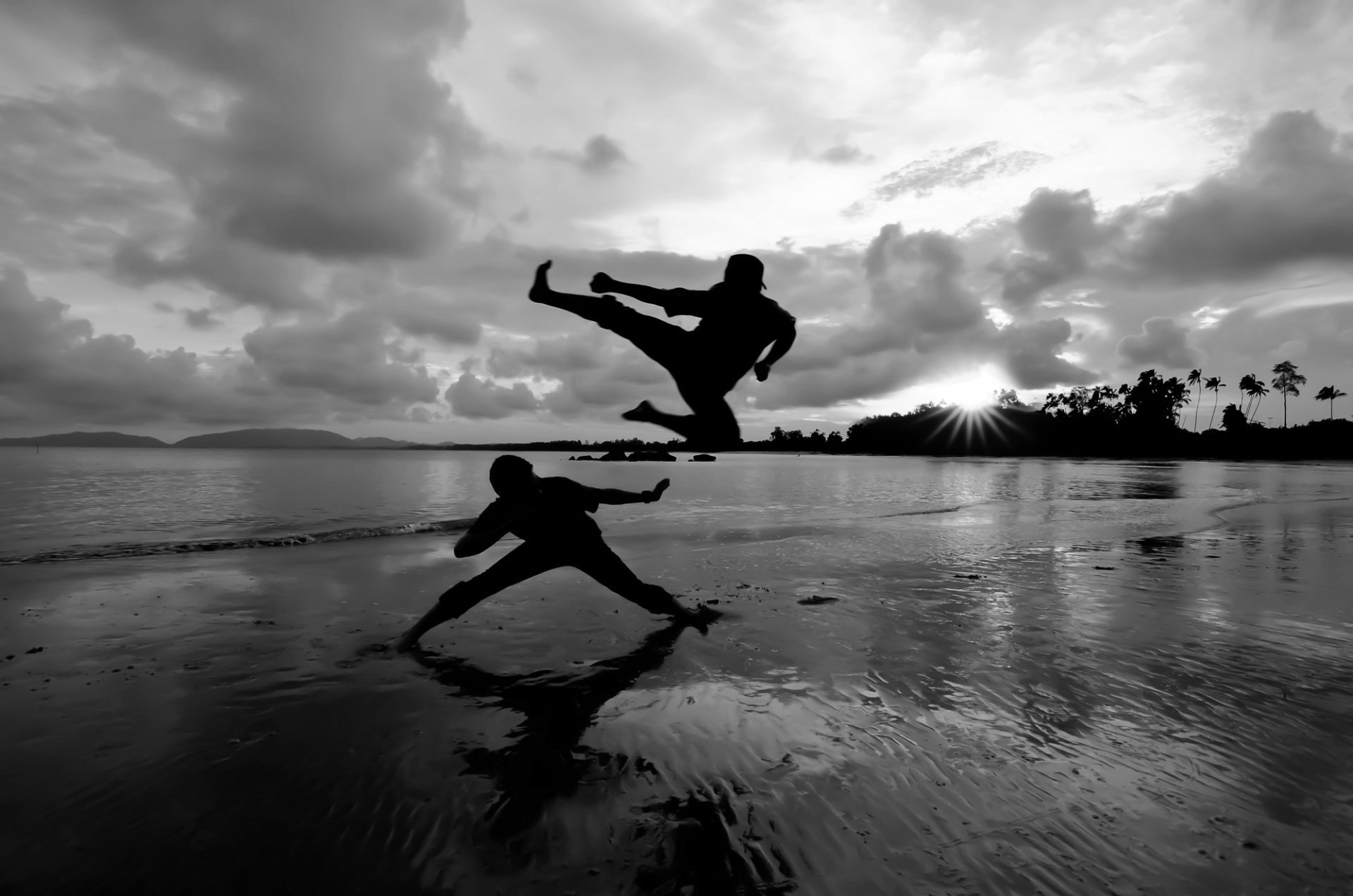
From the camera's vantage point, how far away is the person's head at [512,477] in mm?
6961

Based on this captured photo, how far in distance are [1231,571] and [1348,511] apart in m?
18.7

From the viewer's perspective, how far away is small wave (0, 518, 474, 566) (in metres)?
15.0

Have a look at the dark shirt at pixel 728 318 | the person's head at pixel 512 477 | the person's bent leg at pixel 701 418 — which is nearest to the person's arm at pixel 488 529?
the person's head at pixel 512 477

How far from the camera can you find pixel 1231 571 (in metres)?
12.4

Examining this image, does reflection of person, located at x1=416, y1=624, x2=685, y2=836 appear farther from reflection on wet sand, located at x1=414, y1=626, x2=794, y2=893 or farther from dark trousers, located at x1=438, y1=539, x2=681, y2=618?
dark trousers, located at x1=438, y1=539, x2=681, y2=618

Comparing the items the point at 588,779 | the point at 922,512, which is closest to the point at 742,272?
the point at 588,779

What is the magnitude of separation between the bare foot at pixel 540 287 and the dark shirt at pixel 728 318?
1009 mm

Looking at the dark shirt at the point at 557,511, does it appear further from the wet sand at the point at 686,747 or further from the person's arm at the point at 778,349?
the person's arm at the point at 778,349

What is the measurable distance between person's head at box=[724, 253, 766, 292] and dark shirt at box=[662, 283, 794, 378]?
2.2 inches

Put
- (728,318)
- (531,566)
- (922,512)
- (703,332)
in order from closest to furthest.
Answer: (728,318)
(703,332)
(531,566)
(922,512)

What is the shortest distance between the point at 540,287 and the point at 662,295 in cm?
105

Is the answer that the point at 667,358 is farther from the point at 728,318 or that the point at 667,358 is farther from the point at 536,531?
the point at 536,531

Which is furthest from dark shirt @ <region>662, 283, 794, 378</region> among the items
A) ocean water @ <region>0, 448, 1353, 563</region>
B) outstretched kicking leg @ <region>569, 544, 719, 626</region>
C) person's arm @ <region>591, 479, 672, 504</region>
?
ocean water @ <region>0, 448, 1353, 563</region>

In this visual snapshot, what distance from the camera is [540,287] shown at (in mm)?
5363
